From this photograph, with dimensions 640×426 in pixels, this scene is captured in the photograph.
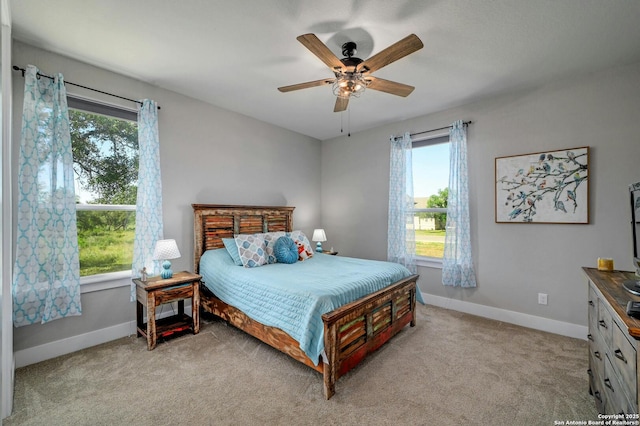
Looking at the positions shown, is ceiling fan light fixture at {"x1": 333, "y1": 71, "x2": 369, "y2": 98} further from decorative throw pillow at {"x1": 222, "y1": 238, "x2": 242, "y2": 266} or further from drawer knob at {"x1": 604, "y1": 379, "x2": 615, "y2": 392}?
drawer knob at {"x1": 604, "y1": 379, "x2": 615, "y2": 392}

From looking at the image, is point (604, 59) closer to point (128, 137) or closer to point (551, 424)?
Answer: point (551, 424)

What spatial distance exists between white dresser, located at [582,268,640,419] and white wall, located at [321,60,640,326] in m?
1.16

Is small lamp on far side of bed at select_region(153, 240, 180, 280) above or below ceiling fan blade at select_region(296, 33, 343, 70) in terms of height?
below

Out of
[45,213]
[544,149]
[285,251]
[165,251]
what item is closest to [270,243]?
[285,251]

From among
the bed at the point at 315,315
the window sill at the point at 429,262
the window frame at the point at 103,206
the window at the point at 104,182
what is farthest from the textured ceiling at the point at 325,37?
the window sill at the point at 429,262

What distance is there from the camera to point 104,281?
2760mm

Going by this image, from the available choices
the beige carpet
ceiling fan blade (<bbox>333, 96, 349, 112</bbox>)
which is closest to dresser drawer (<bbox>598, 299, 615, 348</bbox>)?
the beige carpet

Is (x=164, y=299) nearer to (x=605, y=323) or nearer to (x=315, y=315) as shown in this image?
(x=315, y=315)

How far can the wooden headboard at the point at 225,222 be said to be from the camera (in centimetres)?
343

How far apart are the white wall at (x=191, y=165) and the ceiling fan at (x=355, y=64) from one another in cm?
169

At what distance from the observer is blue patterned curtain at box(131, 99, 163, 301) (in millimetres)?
2904

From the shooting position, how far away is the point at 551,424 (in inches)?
66.9

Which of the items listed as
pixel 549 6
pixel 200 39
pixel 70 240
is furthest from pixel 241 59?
pixel 549 6

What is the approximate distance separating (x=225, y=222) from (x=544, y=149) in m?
3.96
